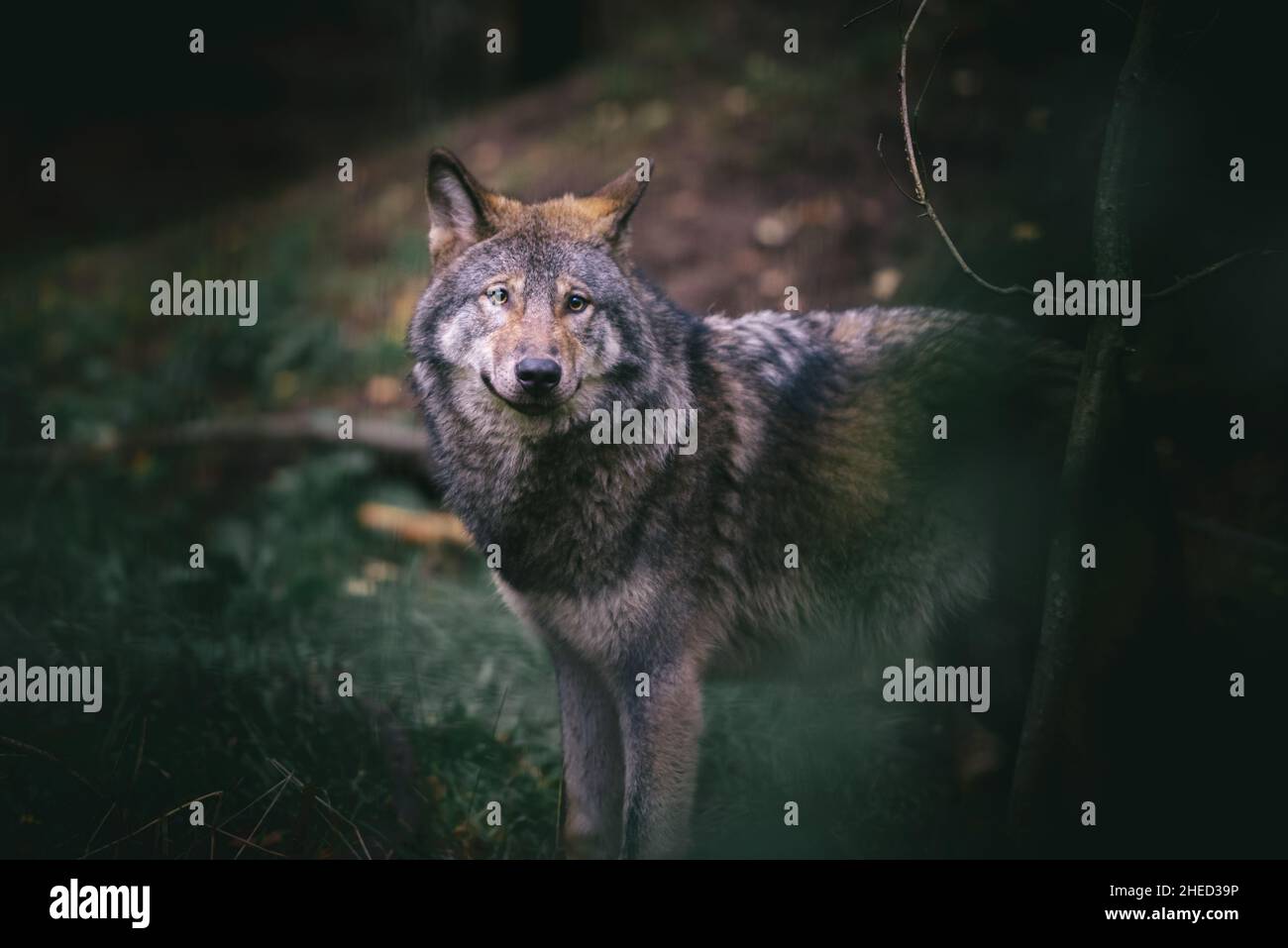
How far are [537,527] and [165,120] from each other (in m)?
14.3

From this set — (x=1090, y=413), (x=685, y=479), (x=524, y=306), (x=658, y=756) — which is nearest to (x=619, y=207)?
(x=524, y=306)

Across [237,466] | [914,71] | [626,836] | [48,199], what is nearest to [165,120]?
[48,199]

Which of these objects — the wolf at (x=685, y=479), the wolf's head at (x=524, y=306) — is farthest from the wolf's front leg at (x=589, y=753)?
the wolf's head at (x=524, y=306)

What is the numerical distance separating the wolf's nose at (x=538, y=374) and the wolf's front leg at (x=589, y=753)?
3.82 feet

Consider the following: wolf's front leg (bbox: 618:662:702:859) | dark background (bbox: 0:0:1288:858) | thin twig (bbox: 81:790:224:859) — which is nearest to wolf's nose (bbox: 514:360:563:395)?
wolf's front leg (bbox: 618:662:702:859)

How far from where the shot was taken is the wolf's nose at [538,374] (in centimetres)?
385

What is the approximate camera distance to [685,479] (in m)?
4.32

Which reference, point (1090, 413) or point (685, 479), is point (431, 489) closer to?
point (685, 479)

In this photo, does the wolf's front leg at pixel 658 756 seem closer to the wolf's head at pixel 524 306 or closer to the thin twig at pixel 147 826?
the wolf's head at pixel 524 306

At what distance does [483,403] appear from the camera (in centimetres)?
422

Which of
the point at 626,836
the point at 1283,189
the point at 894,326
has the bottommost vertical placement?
the point at 626,836

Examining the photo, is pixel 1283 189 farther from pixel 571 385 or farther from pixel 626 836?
pixel 626 836

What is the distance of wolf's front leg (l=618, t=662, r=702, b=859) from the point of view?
4164 mm

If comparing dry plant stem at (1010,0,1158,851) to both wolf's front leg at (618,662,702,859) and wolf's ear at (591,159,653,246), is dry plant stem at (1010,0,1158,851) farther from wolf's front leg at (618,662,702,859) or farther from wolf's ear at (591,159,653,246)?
wolf's ear at (591,159,653,246)
